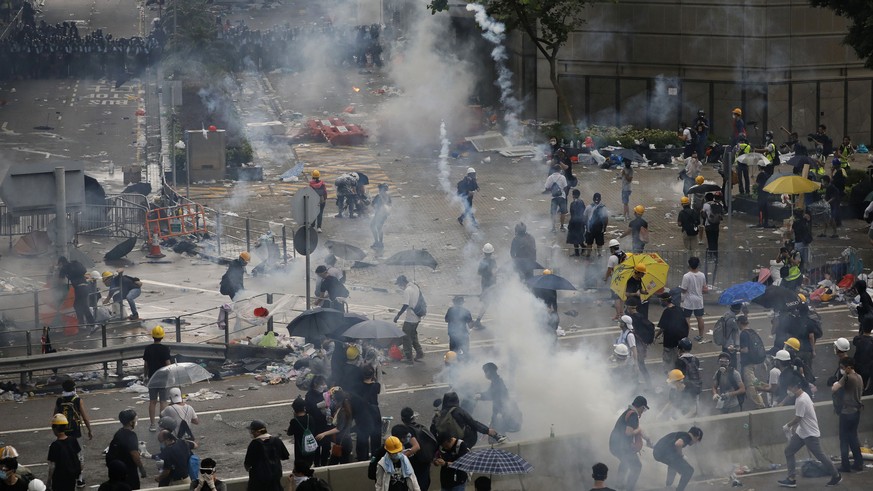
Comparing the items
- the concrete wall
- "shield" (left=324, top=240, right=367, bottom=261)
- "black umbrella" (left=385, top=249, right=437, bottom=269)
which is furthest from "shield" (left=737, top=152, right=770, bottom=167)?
the concrete wall

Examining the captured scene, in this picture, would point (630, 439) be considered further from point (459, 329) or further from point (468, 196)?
point (468, 196)

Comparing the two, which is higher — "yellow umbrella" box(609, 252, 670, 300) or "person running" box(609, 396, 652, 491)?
"yellow umbrella" box(609, 252, 670, 300)

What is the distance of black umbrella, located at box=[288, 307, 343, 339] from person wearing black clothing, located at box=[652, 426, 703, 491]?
5.35 meters

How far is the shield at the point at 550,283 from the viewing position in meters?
21.9

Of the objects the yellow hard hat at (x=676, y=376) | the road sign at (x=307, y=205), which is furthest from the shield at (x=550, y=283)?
the yellow hard hat at (x=676, y=376)

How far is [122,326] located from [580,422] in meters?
8.40

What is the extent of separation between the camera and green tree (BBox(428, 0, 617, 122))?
1480 inches

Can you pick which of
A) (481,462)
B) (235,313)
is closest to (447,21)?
(235,313)

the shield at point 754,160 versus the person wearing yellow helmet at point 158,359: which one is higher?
the shield at point 754,160

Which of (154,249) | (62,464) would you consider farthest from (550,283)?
(154,249)

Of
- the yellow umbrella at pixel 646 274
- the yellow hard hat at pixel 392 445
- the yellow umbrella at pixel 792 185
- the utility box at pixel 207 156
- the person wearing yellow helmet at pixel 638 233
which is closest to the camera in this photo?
the yellow hard hat at pixel 392 445

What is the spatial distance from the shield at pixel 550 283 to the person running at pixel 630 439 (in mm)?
5551

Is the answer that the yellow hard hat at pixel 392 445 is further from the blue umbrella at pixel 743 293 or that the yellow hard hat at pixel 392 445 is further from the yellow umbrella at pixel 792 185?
the yellow umbrella at pixel 792 185

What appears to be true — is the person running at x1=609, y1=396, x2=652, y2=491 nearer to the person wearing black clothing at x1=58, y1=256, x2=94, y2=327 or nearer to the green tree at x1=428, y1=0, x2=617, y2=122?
the person wearing black clothing at x1=58, y1=256, x2=94, y2=327
